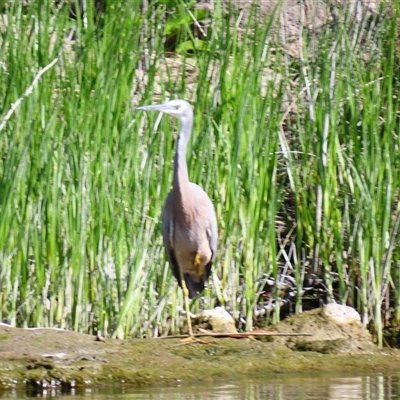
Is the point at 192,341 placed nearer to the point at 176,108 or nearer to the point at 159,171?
the point at 159,171

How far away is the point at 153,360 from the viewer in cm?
446

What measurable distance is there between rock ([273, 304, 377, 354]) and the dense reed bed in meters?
0.27

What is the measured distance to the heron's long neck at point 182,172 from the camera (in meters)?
5.23


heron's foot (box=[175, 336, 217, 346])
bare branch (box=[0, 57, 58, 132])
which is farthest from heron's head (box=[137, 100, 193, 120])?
heron's foot (box=[175, 336, 217, 346])

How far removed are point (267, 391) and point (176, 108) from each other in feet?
5.31

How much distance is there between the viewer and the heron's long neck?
5234mm

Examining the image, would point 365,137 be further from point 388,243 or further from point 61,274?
point 61,274

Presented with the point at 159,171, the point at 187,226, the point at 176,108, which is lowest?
the point at 187,226

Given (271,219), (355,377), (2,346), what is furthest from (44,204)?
(355,377)

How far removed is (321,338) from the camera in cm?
497

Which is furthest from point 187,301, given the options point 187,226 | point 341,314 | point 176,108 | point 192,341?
point 176,108

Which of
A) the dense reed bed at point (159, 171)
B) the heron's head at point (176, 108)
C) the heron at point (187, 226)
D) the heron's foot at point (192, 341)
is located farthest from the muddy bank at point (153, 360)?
the heron's head at point (176, 108)

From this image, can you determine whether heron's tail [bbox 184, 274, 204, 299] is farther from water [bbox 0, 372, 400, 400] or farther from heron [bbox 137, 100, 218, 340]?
water [bbox 0, 372, 400, 400]

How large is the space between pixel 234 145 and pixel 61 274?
112 centimetres
